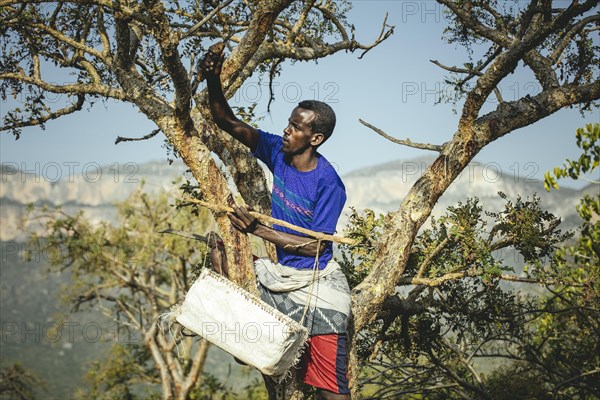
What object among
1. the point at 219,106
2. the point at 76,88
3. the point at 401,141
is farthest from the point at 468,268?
the point at 76,88

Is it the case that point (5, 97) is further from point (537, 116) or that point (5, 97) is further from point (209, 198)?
point (537, 116)

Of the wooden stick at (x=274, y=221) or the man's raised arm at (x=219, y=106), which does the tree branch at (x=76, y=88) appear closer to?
the man's raised arm at (x=219, y=106)

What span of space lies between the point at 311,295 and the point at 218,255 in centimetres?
78

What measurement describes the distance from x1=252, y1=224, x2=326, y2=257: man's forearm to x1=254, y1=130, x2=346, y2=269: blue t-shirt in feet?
0.30

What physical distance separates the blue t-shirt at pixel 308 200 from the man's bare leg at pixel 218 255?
16.3 inches

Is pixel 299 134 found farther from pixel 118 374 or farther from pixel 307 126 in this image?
pixel 118 374

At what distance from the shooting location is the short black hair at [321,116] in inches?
147

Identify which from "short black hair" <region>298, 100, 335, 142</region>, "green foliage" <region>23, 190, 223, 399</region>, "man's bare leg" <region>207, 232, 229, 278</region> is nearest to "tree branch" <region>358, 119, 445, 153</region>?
"short black hair" <region>298, 100, 335, 142</region>

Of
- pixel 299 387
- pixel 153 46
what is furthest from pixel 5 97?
pixel 299 387

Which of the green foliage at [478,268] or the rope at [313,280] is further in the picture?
the green foliage at [478,268]

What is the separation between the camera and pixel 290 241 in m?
3.43

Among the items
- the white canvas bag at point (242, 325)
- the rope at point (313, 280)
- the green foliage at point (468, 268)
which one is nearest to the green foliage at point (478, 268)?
the green foliage at point (468, 268)

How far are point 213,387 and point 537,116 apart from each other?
1665 centimetres

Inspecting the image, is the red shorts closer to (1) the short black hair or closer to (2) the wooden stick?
(2) the wooden stick
